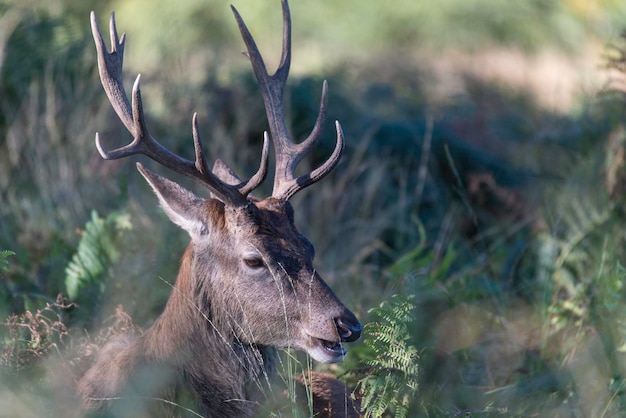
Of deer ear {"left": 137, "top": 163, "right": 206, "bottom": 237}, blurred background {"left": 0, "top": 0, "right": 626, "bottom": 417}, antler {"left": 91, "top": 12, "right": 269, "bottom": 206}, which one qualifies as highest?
antler {"left": 91, "top": 12, "right": 269, "bottom": 206}

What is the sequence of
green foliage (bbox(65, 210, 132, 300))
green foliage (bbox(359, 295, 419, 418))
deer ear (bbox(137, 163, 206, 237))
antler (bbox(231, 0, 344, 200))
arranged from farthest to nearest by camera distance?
1. green foliage (bbox(65, 210, 132, 300))
2. antler (bbox(231, 0, 344, 200))
3. deer ear (bbox(137, 163, 206, 237))
4. green foliage (bbox(359, 295, 419, 418))

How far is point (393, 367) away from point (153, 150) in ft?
4.82

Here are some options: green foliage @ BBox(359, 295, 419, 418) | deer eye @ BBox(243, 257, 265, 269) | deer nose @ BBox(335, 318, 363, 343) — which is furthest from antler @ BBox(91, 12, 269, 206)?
green foliage @ BBox(359, 295, 419, 418)

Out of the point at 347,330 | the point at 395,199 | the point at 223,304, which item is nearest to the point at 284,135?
the point at 223,304

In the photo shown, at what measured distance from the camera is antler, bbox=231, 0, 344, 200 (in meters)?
4.66

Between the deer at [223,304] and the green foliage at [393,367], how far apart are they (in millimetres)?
212

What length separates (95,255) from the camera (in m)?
5.89

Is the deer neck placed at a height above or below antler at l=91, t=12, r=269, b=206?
below

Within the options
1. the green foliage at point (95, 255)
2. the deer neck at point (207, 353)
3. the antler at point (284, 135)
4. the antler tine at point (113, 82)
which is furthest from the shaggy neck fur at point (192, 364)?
the green foliage at point (95, 255)

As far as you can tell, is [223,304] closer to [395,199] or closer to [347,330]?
[347,330]

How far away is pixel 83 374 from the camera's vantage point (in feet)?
15.7

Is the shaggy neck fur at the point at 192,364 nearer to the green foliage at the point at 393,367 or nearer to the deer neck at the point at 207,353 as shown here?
the deer neck at the point at 207,353

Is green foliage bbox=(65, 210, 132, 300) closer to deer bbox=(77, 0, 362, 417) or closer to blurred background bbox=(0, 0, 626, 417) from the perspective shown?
blurred background bbox=(0, 0, 626, 417)

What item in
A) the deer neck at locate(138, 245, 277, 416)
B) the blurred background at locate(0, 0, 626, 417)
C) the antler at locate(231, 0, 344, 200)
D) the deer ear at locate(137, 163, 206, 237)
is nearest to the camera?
the deer neck at locate(138, 245, 277, 416)
